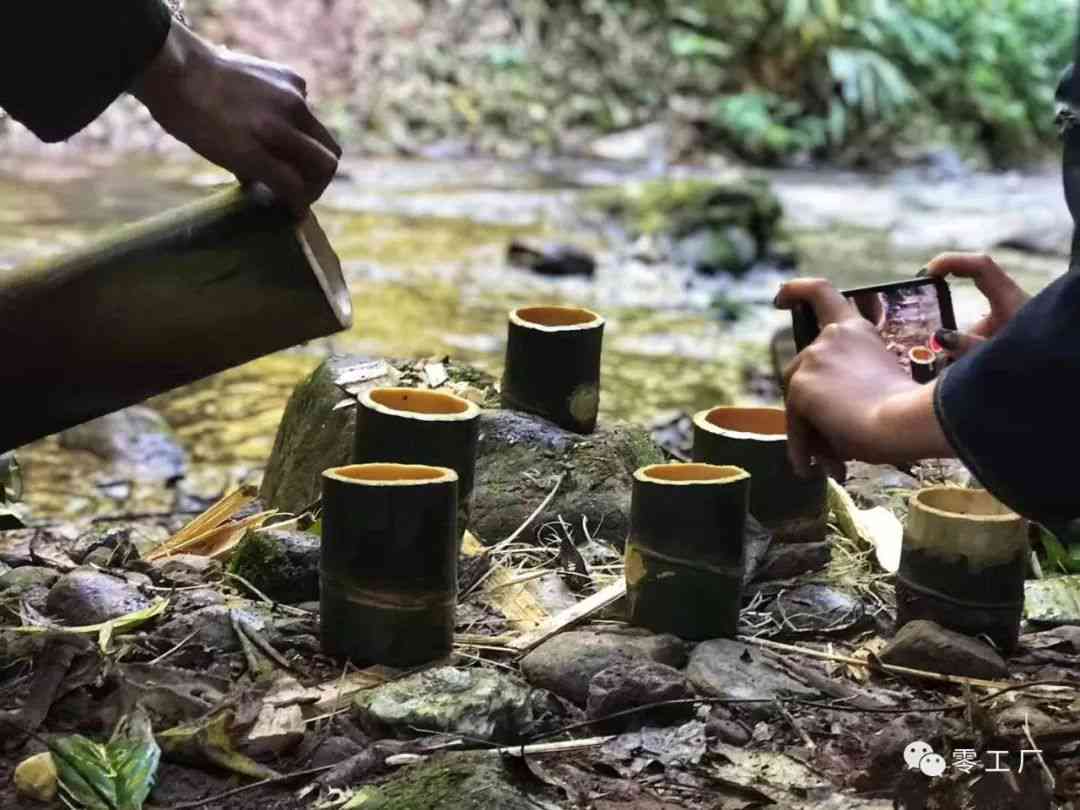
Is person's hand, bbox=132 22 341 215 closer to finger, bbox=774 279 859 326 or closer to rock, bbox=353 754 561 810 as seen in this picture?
finger, bbox=774 279 859 326

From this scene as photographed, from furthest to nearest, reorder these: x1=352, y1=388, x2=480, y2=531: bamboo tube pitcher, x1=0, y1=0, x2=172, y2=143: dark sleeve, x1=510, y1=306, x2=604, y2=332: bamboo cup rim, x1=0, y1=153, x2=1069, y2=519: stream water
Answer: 1. x1=0, y1=153, x2=1069, y2=519: stream water
2. x1=510, y1=306, x2=604, y2=332: bamboo cup rim
3. x1=352, y1=388, x2=480, y2=531: bamboo tube pitcher
4. x1=0, y1=0, x2=172, y2=143: dark sleeve

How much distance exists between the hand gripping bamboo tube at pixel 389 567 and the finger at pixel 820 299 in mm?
597

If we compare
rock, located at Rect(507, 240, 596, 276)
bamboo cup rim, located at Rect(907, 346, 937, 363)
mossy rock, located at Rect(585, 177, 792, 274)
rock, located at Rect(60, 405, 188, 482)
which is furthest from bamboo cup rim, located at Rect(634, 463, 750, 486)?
mossy rock, located at Rect(585, 177, 792, 274)

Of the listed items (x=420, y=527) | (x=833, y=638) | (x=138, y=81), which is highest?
(x=138, y=81)

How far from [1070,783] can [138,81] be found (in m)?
1.69

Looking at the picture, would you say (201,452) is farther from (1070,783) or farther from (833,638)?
(1070,783)

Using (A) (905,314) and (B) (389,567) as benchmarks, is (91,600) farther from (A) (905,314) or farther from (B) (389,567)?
(A) (905,314)

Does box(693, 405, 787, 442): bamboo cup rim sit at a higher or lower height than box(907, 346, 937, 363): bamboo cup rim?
lower

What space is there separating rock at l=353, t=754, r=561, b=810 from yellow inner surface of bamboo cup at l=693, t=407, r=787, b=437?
1140mm

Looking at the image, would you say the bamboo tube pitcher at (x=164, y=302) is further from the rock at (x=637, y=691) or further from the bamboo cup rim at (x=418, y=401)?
the rock at (x=637, y=691)

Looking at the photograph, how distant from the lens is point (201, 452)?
5.57 m

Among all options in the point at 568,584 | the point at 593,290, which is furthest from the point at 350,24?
the point at 568,584

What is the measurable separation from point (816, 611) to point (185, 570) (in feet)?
3.93

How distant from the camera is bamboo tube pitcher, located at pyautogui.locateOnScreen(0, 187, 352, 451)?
8.09ft
